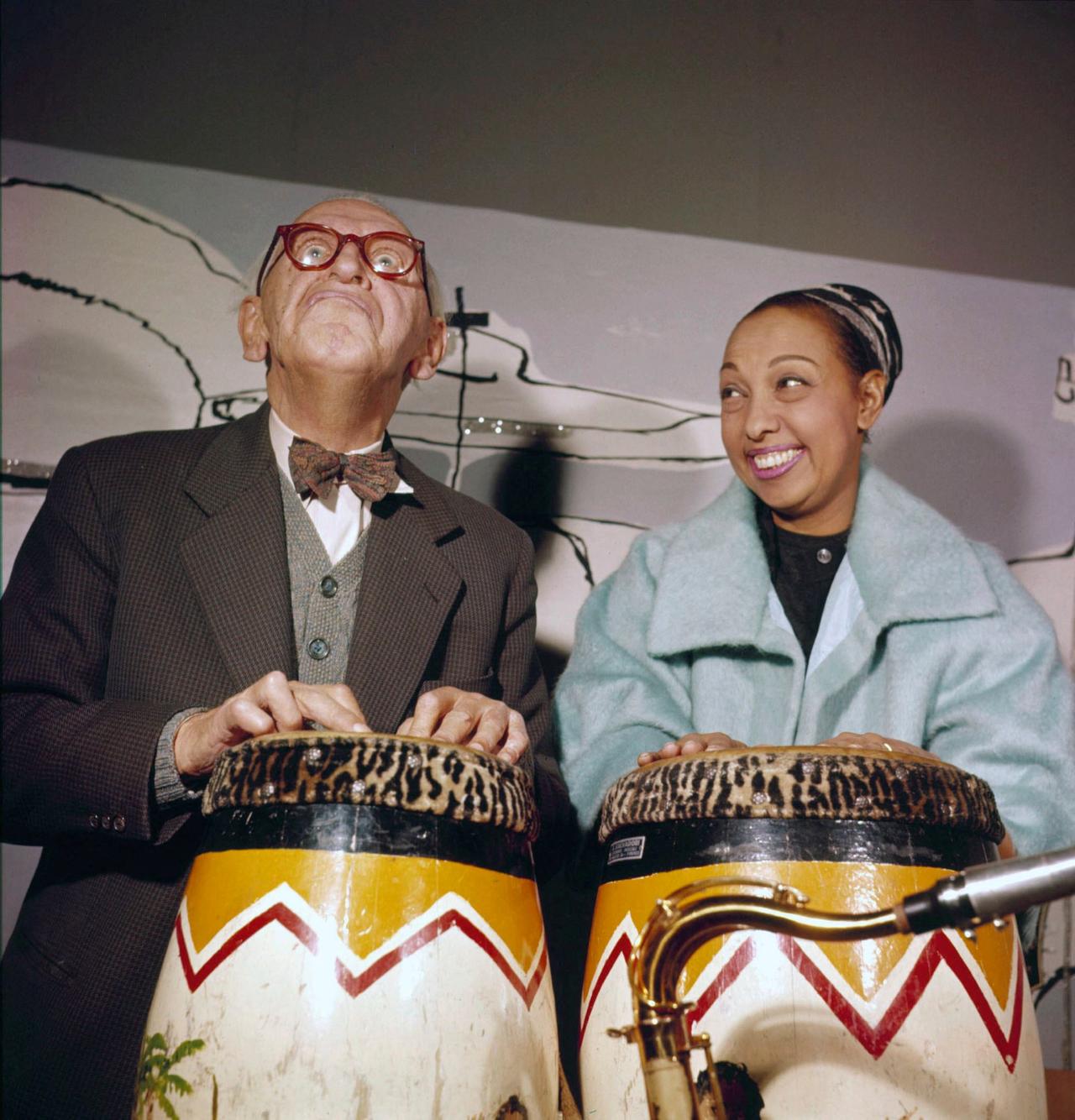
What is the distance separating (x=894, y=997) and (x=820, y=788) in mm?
176

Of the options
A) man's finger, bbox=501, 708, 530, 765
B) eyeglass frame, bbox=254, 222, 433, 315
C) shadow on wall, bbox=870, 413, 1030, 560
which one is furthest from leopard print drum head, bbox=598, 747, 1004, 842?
shadow on wall, bbox=870, 413, 1030, 560

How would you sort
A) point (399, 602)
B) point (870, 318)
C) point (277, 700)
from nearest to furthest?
point (277, 700) → point (399, 602) → point (870, 318)

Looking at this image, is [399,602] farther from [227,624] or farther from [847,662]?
[847,662]

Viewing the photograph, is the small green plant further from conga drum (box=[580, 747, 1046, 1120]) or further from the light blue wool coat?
the light blue wool coat

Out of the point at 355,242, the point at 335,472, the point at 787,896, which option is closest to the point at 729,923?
the point at 787,896

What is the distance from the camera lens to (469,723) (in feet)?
4.25

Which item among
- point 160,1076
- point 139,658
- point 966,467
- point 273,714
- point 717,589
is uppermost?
point 966,467

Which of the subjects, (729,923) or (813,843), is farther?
(813,843)

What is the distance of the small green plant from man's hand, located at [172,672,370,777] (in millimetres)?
279

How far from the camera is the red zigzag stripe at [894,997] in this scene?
101 centimetres

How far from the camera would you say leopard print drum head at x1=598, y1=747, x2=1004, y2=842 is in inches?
41.6

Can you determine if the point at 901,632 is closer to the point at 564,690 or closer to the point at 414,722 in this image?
the point at 564,690

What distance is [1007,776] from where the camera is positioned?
177cm

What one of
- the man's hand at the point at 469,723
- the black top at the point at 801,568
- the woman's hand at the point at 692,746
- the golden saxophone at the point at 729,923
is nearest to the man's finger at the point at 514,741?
the man's hand at the point at 469,723
